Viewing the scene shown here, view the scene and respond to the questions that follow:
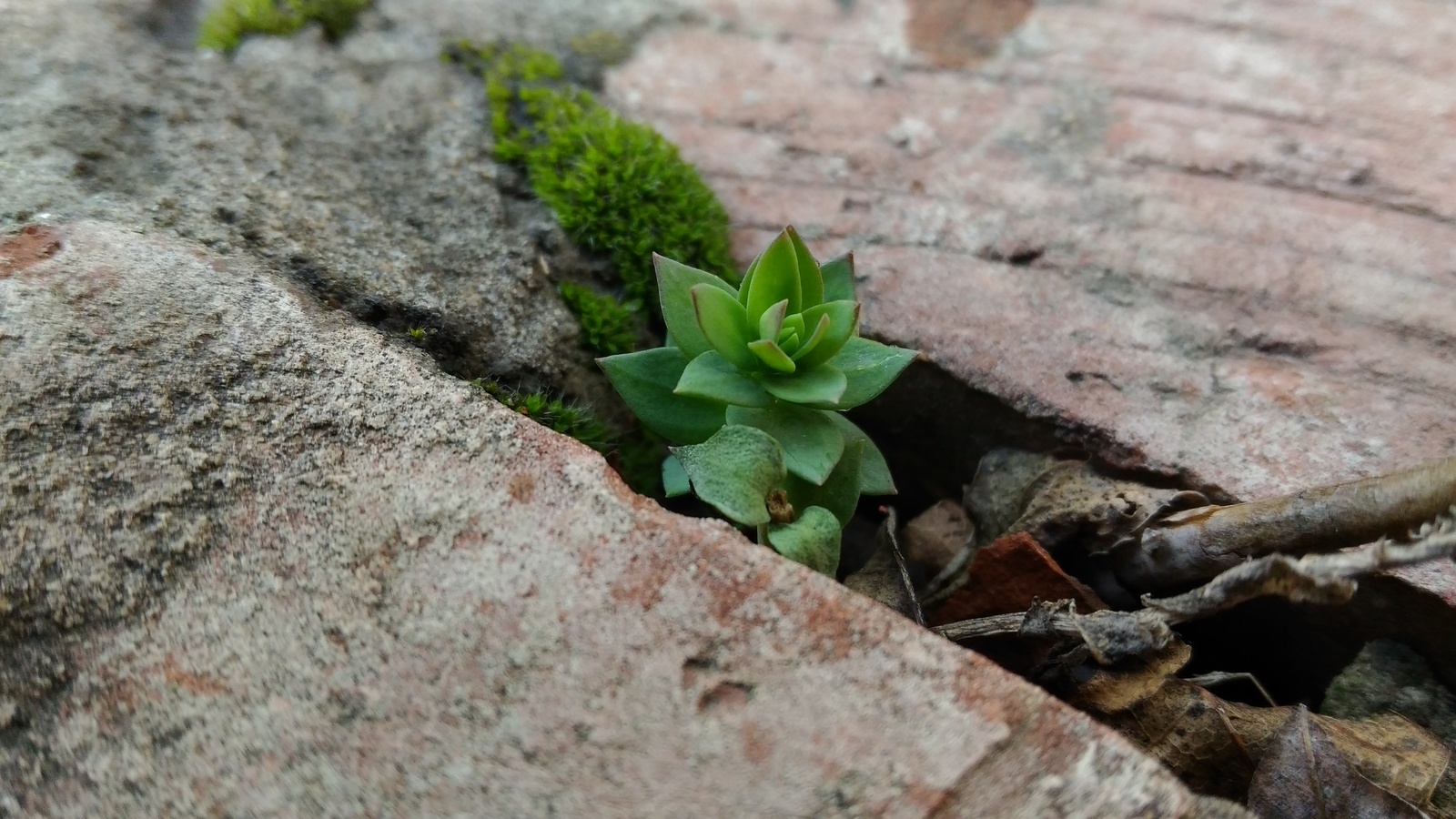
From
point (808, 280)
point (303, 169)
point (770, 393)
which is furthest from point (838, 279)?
point (303, 169)

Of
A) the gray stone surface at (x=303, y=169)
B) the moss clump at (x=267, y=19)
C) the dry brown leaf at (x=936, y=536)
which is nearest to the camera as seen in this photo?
the gray stone surface at (x=303, y=169)

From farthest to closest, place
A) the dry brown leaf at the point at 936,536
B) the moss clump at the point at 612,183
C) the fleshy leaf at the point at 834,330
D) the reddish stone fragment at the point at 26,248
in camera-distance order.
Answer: the moss clump at the point at 612,183 → the dry brown leaf at the point at 936,536 → the fleshy leaf at the point at 834,330 → the reddish stone fragment at the point at 26,248

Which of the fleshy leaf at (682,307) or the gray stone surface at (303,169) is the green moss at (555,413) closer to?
the gray stone surface at (303,169)

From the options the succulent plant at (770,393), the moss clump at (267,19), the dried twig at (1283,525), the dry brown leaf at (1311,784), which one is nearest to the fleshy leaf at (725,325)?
the succulent plant at (770,393)

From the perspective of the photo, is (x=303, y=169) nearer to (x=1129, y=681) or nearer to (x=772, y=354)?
(x=772, y=354)

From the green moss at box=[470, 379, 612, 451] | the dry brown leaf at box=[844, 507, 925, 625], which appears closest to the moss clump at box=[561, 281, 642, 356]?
the green moss at box=[470, 379, 612, 451]

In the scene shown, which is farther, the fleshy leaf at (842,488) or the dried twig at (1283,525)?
the fleshy leaf at (842,488)
